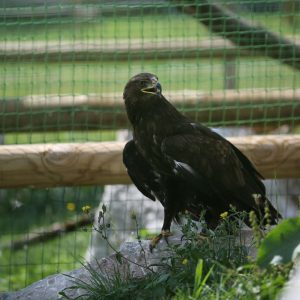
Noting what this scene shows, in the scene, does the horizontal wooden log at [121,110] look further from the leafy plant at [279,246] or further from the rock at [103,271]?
the leafy plant at [279,246]

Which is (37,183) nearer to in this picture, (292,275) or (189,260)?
(189,260)

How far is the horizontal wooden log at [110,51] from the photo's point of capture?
7.41 meters

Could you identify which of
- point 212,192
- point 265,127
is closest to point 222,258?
point 212,192

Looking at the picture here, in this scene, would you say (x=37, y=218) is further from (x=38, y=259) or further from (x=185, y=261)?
(x=185, y=261)

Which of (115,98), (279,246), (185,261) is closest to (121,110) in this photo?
(115,98)

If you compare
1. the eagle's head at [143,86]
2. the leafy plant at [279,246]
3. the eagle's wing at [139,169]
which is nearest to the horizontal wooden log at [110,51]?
the eagle's head at [143,86]

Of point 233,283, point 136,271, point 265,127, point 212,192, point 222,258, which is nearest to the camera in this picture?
point 233,283

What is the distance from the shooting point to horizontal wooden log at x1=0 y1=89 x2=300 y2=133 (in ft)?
24.0

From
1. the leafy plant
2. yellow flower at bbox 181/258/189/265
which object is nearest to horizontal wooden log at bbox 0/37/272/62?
yellow flower at bbox 181/258/189/265

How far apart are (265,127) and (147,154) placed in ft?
6.38

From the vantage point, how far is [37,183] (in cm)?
678

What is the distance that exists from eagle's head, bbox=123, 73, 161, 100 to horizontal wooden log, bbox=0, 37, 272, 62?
3.94 ft

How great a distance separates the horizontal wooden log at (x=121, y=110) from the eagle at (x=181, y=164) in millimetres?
1250

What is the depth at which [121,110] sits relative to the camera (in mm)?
7555
